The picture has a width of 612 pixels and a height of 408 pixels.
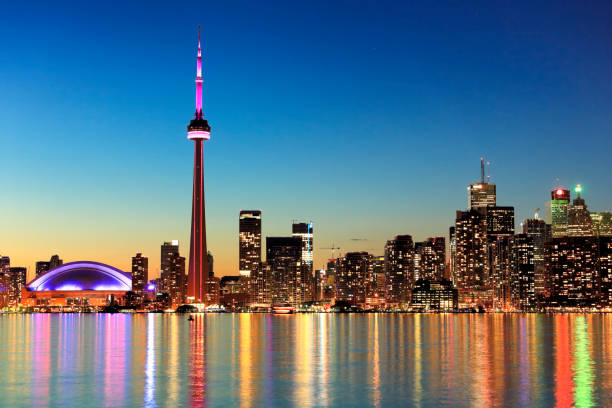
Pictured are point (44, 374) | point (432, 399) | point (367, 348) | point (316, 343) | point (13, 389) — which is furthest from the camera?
point (316, 343)

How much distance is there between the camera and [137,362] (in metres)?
73.2

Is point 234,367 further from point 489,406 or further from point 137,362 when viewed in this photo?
point 489,406

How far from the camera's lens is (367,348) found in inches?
3693

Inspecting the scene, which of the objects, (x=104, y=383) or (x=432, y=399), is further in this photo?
(x=104, y=383)

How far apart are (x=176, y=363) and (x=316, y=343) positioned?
35317 millimetres

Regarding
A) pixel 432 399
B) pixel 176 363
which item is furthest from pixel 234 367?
pixel 432 399

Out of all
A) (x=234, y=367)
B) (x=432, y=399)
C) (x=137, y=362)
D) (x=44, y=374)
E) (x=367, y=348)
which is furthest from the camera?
(x=367, y=348)

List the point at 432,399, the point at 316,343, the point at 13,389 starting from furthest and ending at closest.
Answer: the point at 316,343
the point at 13,389
the point at 432,399

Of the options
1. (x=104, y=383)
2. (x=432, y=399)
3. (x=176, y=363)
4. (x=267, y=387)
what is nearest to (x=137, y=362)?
(x=176, y=363)

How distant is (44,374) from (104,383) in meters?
9.52

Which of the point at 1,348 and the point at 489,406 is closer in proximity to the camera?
the point at 489,406

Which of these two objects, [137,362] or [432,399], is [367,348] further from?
[432,399]

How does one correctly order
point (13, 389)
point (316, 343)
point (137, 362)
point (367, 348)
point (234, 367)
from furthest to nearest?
point (316, 343) → point (367, 348) → point (137, 362) → point (234, 367) → point (13, 389)

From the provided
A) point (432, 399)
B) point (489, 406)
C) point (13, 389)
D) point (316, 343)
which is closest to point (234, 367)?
point (13, 389)
